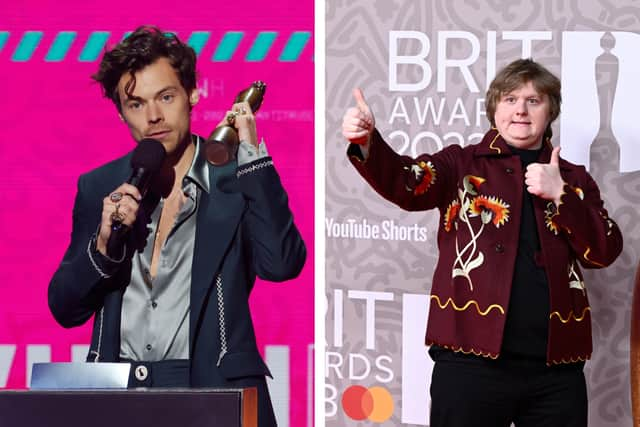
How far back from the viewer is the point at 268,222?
2975 millimetres

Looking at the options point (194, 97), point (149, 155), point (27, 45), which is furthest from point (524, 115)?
point (27, 45)

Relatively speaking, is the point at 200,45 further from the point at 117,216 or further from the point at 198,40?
the point at 117,216

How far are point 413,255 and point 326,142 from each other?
0.46m

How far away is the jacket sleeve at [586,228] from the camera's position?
2.44 metres

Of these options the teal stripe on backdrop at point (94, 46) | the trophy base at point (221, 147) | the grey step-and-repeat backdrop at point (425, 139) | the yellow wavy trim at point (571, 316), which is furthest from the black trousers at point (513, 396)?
the teal stripe on backdrop at point (94, 46)

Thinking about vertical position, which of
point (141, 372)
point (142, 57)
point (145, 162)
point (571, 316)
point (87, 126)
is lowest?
point (141, 372)

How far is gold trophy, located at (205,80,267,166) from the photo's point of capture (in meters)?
3.03

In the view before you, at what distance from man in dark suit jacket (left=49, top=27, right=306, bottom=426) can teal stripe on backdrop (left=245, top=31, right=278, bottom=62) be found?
0.56ft

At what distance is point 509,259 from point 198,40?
1290mm

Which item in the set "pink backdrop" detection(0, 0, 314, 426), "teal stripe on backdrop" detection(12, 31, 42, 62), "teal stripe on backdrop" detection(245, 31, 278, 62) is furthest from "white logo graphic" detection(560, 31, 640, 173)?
"teal stripe on backdrop" detection(12, 31, 42, 62)

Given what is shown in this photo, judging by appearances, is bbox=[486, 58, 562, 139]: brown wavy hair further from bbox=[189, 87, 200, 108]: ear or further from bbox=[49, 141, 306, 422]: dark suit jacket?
bbox=[189, 87, 200, 108]: ear

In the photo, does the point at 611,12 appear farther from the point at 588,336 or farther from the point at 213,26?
the point at 213,26

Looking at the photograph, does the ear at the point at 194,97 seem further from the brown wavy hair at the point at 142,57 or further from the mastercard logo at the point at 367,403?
the mastercard logo at the point at 367,403

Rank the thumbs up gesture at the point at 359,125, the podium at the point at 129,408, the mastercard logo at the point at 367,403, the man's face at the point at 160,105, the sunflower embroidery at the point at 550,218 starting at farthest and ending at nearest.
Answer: the mastercard logo at the point at 367,403 < the man's face at the point at 160,105 < the sunflower embroidery at the point at 550,218 < the thumbs up gesture at the point at 359,125 < the podium at the point at 129,408
